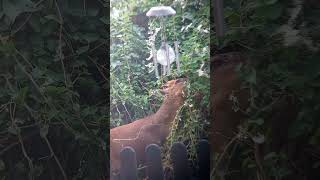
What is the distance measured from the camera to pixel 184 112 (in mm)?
1501

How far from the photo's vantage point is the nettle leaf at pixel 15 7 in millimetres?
1465

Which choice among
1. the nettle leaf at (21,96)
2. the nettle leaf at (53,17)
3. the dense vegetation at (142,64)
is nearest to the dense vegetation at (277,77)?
the dense vegetation at (142,64)

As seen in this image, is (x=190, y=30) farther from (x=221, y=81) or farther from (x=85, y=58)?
(x=85, y=58)

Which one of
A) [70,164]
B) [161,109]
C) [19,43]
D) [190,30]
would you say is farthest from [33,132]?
[190,30]

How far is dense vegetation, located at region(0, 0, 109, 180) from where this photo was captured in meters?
1.47

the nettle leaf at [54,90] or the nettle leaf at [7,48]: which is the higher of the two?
the nettle leaf at [7,48]

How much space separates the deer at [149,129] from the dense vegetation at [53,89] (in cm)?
3

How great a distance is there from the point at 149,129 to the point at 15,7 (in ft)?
1.82

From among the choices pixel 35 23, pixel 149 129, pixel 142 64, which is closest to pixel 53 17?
pixel 35 23

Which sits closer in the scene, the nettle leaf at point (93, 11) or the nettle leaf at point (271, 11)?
the nettle leaf at point (271, 11)

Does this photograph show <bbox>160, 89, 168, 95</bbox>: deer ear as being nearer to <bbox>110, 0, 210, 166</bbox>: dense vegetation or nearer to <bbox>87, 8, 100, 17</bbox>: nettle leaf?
<bbox>110, 0, 210, 166</bbox>: dense vegetation

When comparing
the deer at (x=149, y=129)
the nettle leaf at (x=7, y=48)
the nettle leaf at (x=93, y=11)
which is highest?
the nettle leaf at (x=93, y=11)

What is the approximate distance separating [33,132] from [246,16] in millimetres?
735

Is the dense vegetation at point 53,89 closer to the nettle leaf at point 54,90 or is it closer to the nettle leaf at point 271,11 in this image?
the nettle leaf at point 54,90
